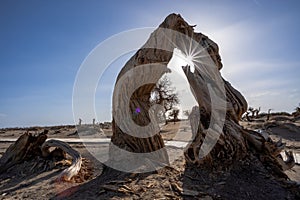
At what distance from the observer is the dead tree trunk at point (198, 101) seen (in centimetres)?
452

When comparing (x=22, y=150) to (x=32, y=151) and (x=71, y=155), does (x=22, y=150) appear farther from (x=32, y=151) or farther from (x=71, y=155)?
(x=71, y=155)

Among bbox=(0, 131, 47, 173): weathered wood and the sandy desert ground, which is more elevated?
bbox=(0, 131, 47, 173): weathered wood

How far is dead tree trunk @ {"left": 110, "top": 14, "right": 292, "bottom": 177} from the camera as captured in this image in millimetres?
4516

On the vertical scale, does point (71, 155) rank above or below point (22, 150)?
below

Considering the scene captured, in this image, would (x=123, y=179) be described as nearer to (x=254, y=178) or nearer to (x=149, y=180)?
(x=149, y=180)

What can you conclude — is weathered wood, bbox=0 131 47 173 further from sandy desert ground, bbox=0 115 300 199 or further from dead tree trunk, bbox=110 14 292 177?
dead tree trunk, bbox=110 14 292 177

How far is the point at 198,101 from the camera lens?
4.90 m

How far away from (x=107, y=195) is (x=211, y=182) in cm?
159

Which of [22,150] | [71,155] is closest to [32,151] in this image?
[22,150]

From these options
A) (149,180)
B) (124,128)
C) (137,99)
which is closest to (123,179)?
(149,180)

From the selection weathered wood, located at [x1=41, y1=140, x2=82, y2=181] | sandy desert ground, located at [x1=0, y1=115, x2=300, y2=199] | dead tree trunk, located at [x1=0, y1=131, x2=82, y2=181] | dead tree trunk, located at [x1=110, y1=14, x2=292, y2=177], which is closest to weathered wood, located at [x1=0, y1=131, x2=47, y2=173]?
dead tree trunk, located at [x1=0, y1=131, x2=82, y2=181]

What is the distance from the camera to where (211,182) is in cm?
394

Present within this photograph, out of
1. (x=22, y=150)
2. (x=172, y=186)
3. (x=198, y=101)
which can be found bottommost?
(x=172, y=186)

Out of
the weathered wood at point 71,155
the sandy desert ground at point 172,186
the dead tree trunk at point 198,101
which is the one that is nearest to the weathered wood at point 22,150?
the weathered wood at point 71,155
